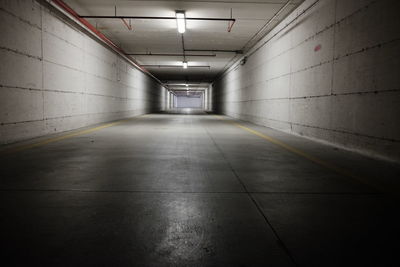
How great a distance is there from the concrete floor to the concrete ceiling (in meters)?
6.28

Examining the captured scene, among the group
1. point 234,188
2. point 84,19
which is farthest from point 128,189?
point 84,19

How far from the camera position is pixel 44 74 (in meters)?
8.78

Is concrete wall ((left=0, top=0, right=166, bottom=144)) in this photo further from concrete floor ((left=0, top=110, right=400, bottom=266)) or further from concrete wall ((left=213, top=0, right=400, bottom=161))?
Answer: concrete wall ((left=213, top=0, right=400, bottom=161))

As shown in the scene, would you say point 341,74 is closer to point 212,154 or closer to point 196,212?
point 212,154

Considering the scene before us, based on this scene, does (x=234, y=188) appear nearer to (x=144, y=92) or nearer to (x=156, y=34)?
(x=156, y=34)

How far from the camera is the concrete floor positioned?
7.02 ft

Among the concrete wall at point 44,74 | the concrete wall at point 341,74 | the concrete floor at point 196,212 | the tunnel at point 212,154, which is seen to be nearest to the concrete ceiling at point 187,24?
the tunnel at point 212,154

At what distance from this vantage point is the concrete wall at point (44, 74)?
710cm

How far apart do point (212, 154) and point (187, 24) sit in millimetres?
7599

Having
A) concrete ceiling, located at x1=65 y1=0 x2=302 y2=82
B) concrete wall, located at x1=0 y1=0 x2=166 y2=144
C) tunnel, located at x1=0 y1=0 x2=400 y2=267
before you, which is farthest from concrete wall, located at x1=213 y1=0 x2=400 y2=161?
concrete wall, located at x1=0 y1=0 x2=166 y2=144

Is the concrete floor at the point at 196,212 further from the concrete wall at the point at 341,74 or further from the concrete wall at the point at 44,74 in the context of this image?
the concrete wall at the point at 44,74

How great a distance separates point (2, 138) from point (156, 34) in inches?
342

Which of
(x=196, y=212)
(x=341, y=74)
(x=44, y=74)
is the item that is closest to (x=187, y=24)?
(x=44, y=74)

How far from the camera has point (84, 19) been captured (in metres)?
11.2
